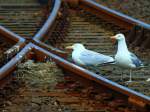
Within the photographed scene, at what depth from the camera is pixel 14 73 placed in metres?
5.77

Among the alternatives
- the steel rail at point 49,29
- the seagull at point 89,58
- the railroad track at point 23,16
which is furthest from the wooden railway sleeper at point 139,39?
the seagull at point 89,58

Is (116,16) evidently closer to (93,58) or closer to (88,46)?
(88,46)

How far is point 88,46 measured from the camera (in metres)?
7.66

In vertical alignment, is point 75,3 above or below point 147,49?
above

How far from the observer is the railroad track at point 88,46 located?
16.9 ft

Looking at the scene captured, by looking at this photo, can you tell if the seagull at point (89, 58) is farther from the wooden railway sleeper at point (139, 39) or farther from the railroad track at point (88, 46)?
the wooden railway sleeper at point (139, 39)

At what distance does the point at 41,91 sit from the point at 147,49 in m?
2.55

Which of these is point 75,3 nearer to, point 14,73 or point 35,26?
point 35,26

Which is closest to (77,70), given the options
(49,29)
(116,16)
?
(49,29)

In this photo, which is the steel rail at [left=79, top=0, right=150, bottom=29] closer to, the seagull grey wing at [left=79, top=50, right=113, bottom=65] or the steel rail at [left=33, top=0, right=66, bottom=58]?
the steel rail at [left=33, top=0, right=66, bottom=58]

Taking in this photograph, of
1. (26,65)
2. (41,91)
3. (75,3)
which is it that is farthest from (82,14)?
(41,91)

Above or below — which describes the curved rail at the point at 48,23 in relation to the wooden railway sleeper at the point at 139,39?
above

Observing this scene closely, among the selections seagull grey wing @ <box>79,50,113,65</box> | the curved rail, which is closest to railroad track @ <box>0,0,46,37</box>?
the curved rail

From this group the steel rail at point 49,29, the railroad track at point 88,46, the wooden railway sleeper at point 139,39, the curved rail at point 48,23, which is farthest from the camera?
the wooden railway sleeper at point 139,39
